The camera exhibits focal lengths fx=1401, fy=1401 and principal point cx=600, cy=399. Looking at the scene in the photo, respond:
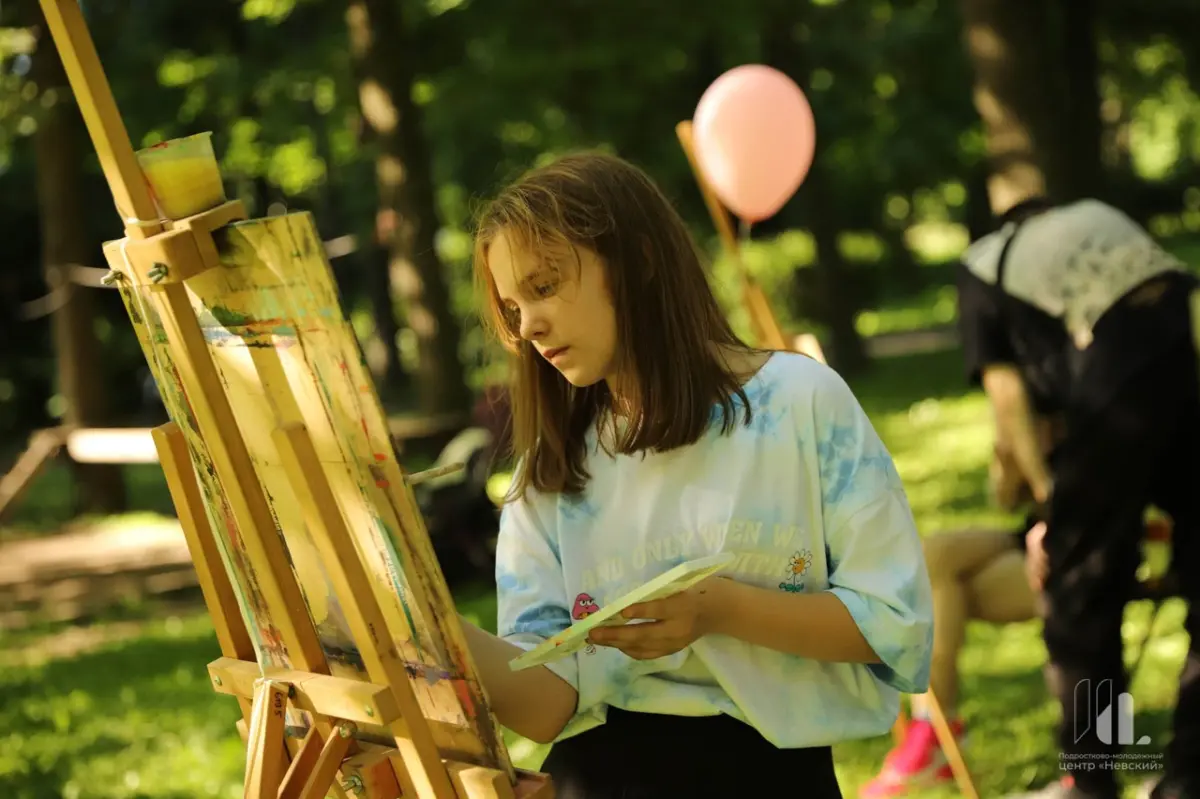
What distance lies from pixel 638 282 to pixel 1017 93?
5.02m

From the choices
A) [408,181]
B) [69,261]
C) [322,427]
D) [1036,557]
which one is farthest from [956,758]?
[69,261]

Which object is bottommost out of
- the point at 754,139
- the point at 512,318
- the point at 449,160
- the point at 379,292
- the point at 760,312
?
the point at 379,292

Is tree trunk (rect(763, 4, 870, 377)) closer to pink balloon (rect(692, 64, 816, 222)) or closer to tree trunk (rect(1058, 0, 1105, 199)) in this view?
tree trunk (rect(1058, 0, 1105, 199))

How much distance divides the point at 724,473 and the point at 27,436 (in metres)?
19.0

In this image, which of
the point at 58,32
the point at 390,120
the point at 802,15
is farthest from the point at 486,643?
the point at 802,15

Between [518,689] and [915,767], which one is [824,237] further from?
[518,689]

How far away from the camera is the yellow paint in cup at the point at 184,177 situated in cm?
170

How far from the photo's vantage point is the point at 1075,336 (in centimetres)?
334

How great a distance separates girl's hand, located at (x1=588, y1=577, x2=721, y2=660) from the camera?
1.61 meters

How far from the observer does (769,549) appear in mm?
1765

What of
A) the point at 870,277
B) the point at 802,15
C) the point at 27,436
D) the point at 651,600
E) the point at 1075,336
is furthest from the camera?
the point at 870,277

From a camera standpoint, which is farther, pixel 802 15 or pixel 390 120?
pixel 802 15

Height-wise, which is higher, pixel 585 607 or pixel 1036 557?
pixel 585 607

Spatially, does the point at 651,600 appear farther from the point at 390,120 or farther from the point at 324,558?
the point at 390,120
